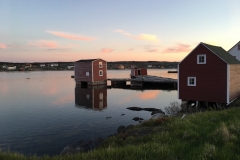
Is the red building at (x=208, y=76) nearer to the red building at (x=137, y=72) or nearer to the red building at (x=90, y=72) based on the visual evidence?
the red building at (x=90, y=72)

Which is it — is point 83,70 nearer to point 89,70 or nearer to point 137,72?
point 89,70

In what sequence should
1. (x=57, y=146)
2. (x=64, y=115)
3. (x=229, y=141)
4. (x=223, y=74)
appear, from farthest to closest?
(x=64, y=115) < (x=223, y=74) < (x=57, y=146) < (x=229, y=141)

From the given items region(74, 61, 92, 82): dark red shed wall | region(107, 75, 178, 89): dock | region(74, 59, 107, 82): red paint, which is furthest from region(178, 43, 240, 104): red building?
region(74, 61, 92, 82): dark red shed wall

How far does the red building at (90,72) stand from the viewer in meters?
52.0

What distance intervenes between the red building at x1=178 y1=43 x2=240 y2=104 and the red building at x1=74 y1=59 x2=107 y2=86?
3176cm

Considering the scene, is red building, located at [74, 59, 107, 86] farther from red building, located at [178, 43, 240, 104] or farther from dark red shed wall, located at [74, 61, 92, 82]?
red building, located at [178, 43, 240, 104]

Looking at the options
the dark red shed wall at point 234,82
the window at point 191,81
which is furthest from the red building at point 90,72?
the dark red shed wall at point 234,82

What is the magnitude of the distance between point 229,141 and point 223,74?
1688 cm

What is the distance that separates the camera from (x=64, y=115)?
24.4m

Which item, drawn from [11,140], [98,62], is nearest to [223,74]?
[11,140]

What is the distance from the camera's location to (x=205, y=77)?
73.2 feet

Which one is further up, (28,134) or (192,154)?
(192,154)

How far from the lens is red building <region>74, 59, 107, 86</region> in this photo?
51969 mm

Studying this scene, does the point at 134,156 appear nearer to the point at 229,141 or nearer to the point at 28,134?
the point at 229,141
